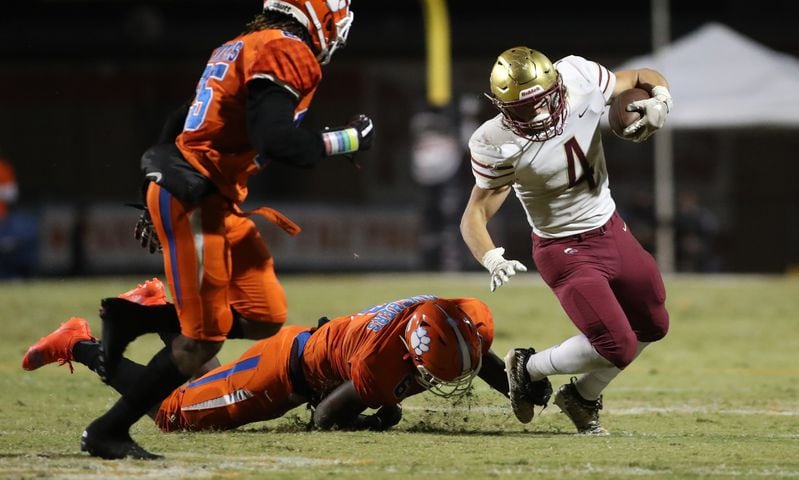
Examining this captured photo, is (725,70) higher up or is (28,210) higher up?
(725,70)

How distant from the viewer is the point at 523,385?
5.74 metres

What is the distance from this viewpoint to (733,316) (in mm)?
12609

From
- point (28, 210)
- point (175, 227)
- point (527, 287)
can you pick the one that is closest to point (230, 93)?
point (175, 227)

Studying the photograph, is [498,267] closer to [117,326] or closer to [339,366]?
[339,366]

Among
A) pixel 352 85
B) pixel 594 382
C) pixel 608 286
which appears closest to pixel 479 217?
pixel 608 286

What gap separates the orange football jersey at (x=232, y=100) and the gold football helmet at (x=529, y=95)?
894 millimetres

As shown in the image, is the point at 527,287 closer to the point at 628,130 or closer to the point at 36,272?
the point at 36,272

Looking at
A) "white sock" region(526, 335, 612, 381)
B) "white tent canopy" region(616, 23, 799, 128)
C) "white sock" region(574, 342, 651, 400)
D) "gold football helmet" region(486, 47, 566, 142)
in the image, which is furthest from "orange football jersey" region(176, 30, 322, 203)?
"white tent canopy" region(616, 23, 799, 128)

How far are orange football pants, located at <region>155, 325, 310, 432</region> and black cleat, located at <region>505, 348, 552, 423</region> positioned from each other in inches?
34.5

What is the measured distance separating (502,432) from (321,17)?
1954mm

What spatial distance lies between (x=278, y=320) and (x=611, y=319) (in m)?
1.39

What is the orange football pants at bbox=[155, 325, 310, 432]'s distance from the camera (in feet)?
18.7

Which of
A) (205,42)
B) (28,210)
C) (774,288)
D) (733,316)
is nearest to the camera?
(733,316)

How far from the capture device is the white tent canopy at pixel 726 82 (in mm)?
16766
